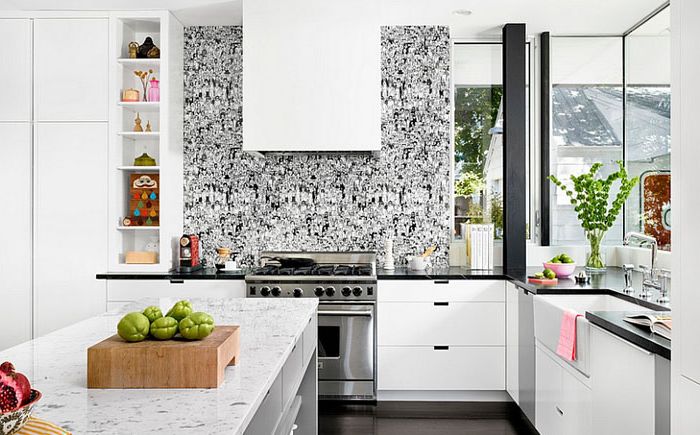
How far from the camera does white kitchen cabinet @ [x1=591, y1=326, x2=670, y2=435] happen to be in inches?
81.3

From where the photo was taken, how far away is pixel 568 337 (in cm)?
286

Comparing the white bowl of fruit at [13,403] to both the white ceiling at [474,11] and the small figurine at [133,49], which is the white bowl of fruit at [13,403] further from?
the small figurine at [133,49]

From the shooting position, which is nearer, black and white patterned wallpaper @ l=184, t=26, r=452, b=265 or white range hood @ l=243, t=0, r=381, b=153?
white range hood @ l=243, t=0, r=381, b=153

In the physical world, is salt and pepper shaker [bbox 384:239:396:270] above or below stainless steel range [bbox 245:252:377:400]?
above

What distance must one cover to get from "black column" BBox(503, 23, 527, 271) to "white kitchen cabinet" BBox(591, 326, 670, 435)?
6.21 ft

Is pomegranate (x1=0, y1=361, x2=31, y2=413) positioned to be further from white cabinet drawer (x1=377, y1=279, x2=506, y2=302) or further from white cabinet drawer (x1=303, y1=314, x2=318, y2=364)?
white cabinet drawer (x1=377, y1=279, x2=506, y2=302)

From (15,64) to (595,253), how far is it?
433 cm

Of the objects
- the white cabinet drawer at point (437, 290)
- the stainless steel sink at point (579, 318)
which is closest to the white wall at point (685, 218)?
the stainless steel sink at point (579, 318)

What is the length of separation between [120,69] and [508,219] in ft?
9.99

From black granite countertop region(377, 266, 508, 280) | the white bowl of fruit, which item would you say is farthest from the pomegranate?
black granite countertop region(377, 266, 508, 280)

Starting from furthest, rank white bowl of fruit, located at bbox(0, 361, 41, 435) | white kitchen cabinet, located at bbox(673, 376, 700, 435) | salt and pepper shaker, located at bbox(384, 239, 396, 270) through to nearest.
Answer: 1. salt and pepper shaker, located at bbox(384, 239, 396, 270)
2. white kitchen cabinet, located at bbox(673, 376, 700, 435)
3. white bowl of fruit, located at bbox(0, 361, 41, 435)

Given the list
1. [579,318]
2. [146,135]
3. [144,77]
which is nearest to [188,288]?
[146,135]

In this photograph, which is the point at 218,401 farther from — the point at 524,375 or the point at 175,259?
the point at 175,259

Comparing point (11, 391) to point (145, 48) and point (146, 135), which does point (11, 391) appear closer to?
point (146, 135)
